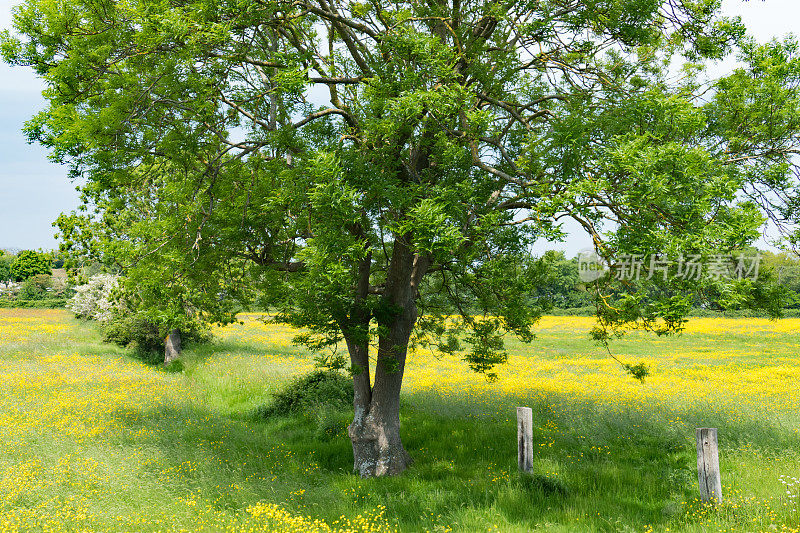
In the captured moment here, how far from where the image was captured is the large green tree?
744 cm

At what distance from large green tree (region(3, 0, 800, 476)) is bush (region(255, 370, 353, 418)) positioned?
16.8 feet

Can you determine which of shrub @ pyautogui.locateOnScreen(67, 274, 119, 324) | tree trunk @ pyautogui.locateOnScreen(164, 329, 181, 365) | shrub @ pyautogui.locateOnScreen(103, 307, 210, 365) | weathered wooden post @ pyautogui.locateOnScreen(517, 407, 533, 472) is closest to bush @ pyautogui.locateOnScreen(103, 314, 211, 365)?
shrub @ pyautogui.locateOnScreen(103, 307, 210, 365)

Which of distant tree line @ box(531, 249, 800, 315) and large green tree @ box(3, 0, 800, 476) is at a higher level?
large green tree @ box(3, 0, 800, 476)

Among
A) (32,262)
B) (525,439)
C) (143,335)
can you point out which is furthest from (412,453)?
(143,335)

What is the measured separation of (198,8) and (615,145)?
23.5 ft

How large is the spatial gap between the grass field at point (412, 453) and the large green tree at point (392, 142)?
2.39 metres

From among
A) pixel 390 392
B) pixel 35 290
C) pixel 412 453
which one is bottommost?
pixel 412 453

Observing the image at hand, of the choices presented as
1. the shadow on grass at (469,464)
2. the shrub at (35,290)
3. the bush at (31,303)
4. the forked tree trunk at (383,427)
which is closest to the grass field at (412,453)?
the shadow on grass at (469,464)

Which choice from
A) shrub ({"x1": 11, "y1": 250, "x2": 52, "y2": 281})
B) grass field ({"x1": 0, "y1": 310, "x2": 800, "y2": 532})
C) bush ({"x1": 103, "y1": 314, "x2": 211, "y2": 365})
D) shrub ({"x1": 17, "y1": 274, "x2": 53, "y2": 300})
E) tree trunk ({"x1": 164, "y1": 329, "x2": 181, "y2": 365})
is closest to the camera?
grass field ({"x1": 0, "y1": 310, "x2": 800, "y2": 532})

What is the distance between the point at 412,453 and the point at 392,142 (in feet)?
26.1

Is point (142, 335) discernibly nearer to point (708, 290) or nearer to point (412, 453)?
point (412, 453)

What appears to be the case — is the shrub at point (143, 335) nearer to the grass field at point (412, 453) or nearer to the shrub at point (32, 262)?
the grass field at point (412, 453)

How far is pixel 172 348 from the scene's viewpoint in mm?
27141

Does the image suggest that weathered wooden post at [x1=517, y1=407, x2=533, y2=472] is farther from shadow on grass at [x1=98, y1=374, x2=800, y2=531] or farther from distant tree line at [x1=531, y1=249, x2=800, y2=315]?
distant tree line at [x1=531, y1=249, x2=800, y2=315]
